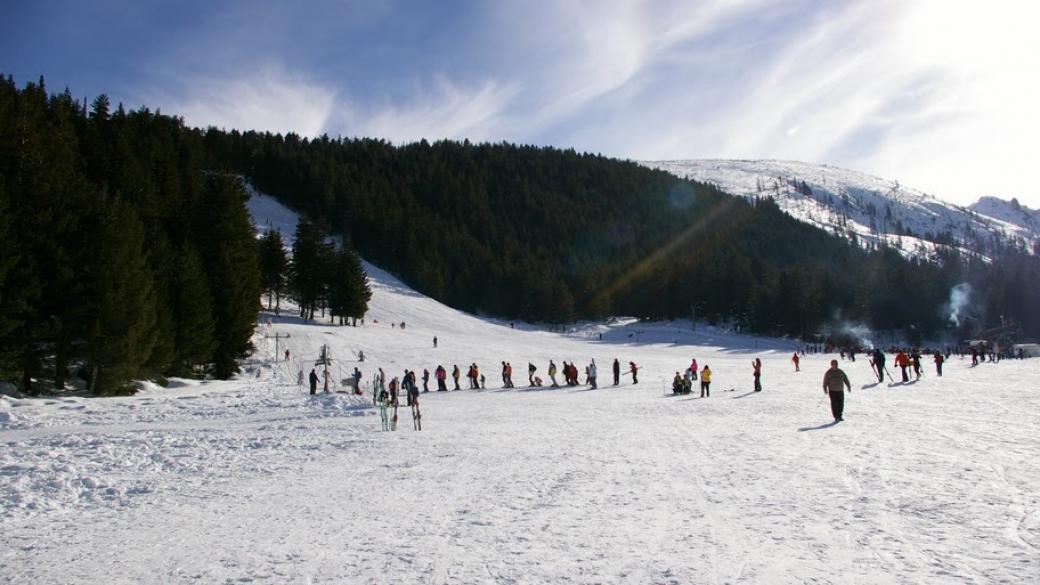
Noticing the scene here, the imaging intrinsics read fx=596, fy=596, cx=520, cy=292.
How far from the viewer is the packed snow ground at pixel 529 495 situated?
6.02 metres

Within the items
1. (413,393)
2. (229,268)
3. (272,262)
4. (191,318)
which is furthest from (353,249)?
(413,393)

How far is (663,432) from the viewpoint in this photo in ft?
50.5

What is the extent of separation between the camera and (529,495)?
9016 mm

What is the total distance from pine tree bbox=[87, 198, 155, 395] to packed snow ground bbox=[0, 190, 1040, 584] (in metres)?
3.55

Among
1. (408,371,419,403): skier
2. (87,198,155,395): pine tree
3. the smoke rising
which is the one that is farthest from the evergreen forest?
(408,371,419,403): skier

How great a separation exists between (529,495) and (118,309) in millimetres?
22363

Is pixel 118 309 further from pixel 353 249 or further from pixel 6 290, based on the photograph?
pixel 353 249

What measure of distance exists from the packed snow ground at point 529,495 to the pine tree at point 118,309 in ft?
11.6

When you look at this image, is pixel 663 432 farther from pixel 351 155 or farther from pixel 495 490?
pixel 351 155

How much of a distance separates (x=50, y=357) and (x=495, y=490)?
2606 centimetres

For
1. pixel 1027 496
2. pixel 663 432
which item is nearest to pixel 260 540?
pixel 1027 496

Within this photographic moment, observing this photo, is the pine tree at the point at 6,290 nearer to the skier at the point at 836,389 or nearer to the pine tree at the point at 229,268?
the pine tree at the point at 229,268

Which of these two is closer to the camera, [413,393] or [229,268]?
[413,393]

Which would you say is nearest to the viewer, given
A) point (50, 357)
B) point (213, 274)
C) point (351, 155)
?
point (50, 357)
